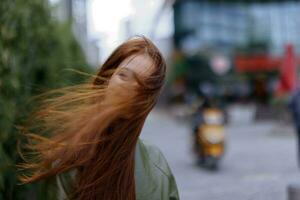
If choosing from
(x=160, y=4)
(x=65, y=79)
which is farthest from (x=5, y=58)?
(x=160, y=4)

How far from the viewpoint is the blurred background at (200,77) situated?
15.0ft

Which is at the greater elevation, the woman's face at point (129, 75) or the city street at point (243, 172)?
the woman's face at point (129, 75)

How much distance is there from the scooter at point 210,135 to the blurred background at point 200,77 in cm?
2

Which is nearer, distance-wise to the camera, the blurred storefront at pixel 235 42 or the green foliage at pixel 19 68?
the green foliage at pixel 19 68

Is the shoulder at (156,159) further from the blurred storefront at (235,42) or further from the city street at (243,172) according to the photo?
the blurred storefront at (235,42)

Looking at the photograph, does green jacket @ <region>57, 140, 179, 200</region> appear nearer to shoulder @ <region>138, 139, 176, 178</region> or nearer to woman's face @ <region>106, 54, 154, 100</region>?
shoulder @ <region>138, 139, 176, 178</region>

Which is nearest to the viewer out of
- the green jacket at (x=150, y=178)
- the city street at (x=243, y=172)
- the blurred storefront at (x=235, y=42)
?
the green jacket at (x=150, y=178)

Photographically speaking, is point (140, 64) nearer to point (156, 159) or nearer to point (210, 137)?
point (156, 159)

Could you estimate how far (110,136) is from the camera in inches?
73.4

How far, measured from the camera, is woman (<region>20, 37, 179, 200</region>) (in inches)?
72.7

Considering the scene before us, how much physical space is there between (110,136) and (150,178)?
0.19m

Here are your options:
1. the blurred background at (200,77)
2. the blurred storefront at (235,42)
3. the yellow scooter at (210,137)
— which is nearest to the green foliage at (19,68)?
the blurred background at (200,77)

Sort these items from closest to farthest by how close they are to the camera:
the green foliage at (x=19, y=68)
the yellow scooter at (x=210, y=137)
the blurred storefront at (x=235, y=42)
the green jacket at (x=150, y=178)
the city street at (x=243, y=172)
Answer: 1. the green jacket at (x=150, y=178)
2. the green foliage at (x=19, y=68)
3. the city street at (x=243, y=172)
4. the yellow scooter at (x=210, y=137)
5. the blurred storefront at (x=235, y=42)

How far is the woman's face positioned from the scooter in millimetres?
10189
